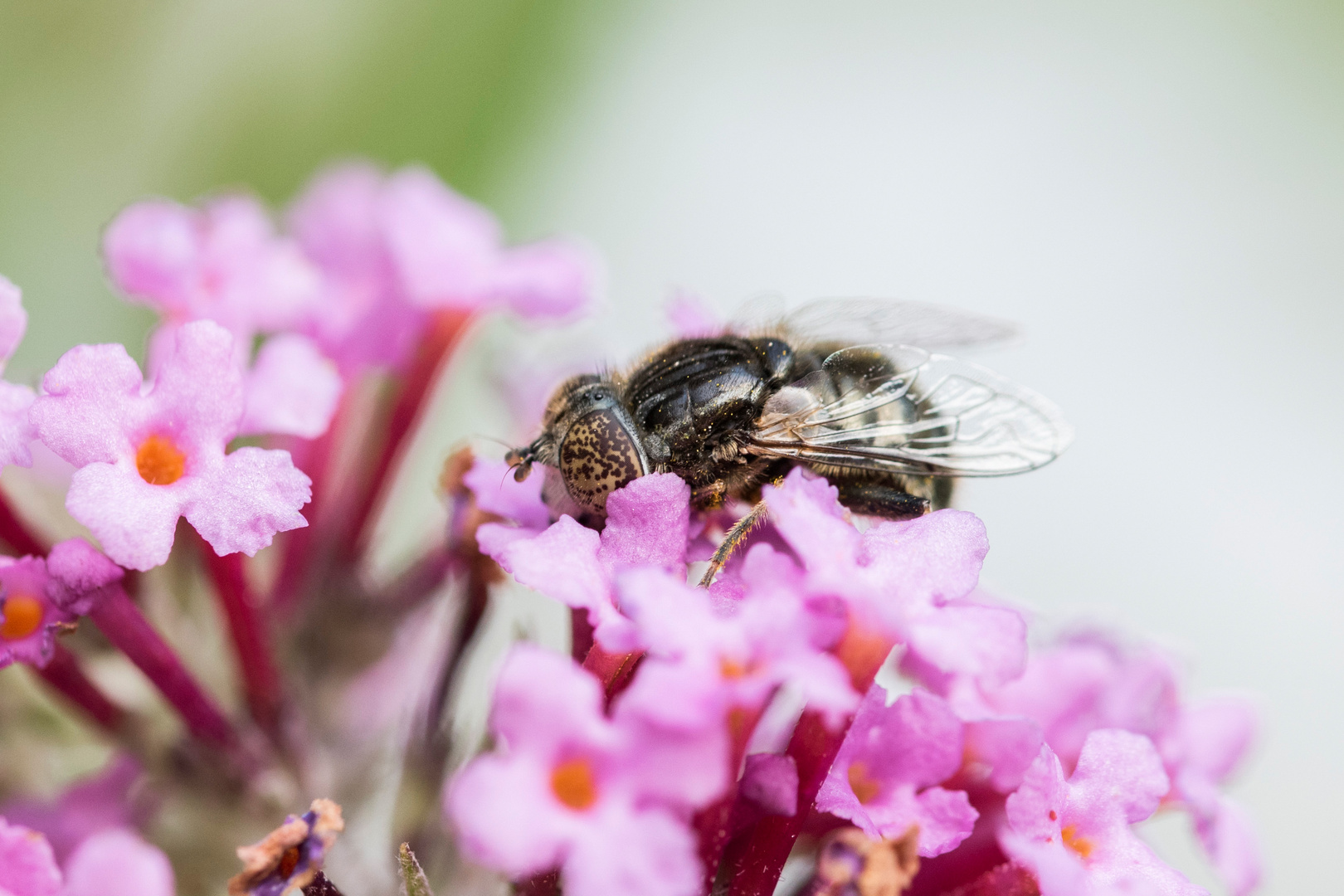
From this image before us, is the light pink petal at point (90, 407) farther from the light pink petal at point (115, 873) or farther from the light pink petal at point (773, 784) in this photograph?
the light pink petal at point (773, 784)

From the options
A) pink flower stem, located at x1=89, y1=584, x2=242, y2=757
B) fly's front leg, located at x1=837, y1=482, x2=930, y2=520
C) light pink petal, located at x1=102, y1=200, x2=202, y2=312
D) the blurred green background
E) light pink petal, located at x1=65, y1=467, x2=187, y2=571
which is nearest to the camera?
light pink petal, located at x1=65, y1=467, x2=187, y2=571

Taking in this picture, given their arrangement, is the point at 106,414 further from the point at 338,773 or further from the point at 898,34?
the point at 898,34

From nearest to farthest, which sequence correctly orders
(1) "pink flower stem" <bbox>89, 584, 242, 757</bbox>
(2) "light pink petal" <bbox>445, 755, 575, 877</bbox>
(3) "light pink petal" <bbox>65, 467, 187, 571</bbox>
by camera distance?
(2) "light pink petal" <bbox>445, 755, 575, 877</bbox>, (3) "light pink petal" <bbox>65, 467, 187, 571</bbox>, (1) "pink flower stem" <bbox>89, 584, 242, 757</bbox>

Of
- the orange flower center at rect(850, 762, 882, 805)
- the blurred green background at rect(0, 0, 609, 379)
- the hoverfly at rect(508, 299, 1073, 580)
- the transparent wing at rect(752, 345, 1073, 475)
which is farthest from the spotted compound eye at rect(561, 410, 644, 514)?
the blurred green background at rect(0, 0, 609, 379)

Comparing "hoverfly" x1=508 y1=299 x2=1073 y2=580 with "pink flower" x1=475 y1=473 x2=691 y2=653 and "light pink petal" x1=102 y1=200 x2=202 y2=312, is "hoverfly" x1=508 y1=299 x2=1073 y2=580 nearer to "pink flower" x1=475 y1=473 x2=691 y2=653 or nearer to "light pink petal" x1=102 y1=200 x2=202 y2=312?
"pink flower" x1=475 y1=473 x2=691 y2=653

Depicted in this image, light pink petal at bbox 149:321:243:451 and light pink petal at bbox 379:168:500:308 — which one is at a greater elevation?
light pink petal at bbox 379:168:500:308

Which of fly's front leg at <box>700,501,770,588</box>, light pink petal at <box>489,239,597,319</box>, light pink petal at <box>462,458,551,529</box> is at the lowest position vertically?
Result: light pink petal at <box>462,458,551,529</box>

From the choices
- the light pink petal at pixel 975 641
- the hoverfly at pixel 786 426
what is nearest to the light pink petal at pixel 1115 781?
the light pink petal at pixel 975 641
